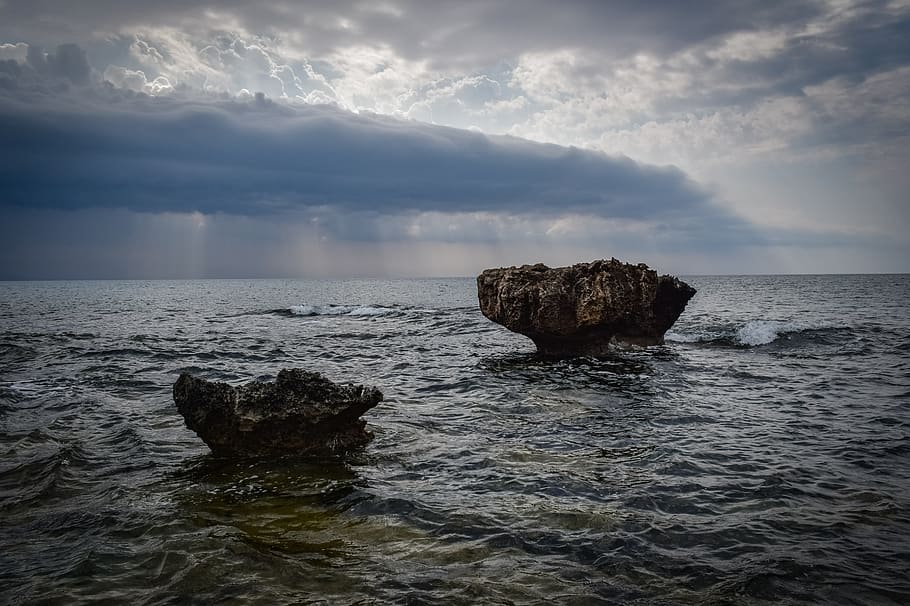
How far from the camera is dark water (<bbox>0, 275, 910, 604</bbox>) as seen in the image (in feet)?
19.1

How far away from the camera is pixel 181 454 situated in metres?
10.5

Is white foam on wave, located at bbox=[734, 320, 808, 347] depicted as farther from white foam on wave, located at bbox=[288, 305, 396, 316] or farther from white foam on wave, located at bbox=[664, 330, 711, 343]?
white foam on wave, located at bbox=[288, 305, 396, 316]

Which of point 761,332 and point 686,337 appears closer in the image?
point 761,332

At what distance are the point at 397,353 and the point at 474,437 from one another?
14.3 metres

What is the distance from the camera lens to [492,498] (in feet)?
26.9

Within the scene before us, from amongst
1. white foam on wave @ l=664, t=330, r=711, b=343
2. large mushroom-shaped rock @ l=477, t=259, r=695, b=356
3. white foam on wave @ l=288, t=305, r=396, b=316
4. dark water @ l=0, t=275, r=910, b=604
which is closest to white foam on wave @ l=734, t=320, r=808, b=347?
white foam on wave @ l=664, t=330, r=711, b=343

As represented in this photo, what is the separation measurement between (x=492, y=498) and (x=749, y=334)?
27.2m

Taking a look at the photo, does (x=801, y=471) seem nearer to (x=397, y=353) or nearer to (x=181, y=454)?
(x=181, y=454)

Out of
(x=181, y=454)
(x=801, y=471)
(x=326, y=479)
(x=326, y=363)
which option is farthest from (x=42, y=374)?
(x=801, y=471)

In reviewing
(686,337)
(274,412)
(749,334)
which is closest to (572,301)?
(686,337)

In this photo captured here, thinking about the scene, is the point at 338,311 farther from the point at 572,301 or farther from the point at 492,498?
the point at 492,498

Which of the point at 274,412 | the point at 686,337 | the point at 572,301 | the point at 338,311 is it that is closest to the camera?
the point at 274,412

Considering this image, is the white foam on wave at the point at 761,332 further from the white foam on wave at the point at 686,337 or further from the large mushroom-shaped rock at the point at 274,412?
the large mushroom-shaped rock at the point at 274,412

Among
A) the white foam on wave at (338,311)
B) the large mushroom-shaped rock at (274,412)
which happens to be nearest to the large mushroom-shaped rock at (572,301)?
the large mushroom-shaped rock at (274,412)
